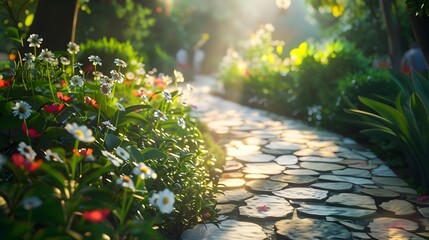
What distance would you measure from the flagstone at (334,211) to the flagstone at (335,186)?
1.76 feet

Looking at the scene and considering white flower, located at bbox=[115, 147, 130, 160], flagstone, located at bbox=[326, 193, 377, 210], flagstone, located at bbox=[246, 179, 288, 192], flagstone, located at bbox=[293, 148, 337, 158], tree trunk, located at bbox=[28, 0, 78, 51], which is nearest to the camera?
white flower, located at bbox=[115, 147, 130, 160]

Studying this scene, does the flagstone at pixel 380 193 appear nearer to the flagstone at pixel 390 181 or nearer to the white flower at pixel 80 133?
the flagstone at pixel 390 181

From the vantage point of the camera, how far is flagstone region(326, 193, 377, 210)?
155 inches

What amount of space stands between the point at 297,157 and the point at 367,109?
1589 millimetres

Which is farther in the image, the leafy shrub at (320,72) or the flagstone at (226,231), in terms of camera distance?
the leafy shrub at (320,72)

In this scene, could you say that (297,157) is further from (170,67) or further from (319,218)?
(170,67)

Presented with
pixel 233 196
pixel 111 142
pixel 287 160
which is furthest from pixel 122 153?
pixel 287 160

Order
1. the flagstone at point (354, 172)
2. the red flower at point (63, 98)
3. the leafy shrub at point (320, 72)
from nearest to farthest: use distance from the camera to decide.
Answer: the red flower at point (63, 98)
the flagstone at point (354, 172)
the leafy shrub at point (320, 72)

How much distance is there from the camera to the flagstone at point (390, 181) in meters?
4.60

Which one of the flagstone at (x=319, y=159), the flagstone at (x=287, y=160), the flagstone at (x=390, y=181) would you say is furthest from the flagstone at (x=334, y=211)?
the flagstone at (x=319, y=159)

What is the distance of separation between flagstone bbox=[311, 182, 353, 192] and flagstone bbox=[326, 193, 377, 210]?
0.50ft

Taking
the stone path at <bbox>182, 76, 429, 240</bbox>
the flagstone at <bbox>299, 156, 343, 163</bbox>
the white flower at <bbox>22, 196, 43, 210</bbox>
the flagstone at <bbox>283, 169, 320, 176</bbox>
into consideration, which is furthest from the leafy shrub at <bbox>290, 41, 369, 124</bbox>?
the white flower at <bbox>22, 196, 43, 210</bbox>

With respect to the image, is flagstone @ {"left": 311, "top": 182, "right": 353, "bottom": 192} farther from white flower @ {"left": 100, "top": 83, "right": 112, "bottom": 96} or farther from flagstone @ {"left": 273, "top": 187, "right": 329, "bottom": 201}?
white flower @ {"left": 100, "top": 83, "right": 112, "bottom": 96}

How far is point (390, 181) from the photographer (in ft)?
15.4
